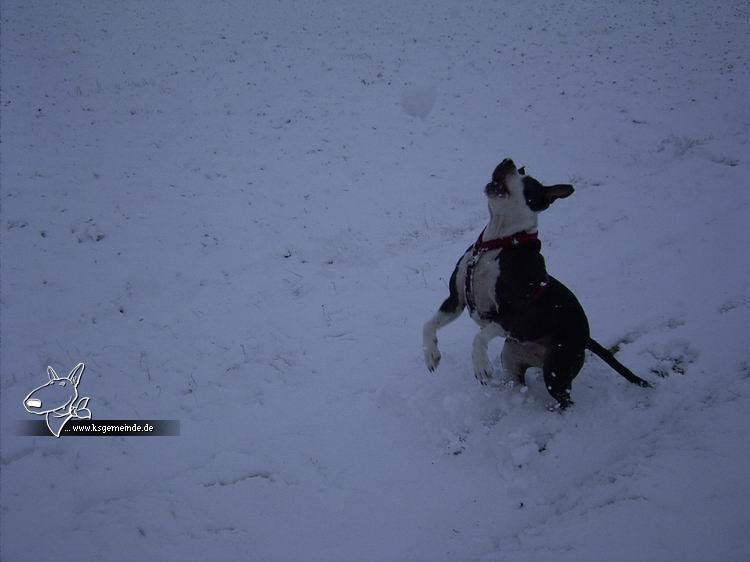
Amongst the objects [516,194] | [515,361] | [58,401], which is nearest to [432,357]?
[515,361]

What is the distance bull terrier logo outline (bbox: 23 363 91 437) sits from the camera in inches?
155

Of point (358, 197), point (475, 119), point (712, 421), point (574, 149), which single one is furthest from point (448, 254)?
point (475, 119)

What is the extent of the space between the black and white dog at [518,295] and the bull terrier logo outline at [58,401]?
3.60 metres

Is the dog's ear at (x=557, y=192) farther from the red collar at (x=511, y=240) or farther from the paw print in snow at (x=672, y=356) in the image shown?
the paw print in snow at (x=672, y=356)

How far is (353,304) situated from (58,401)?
345cm

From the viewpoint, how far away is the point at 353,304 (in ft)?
18.1

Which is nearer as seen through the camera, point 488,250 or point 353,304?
point 488,250

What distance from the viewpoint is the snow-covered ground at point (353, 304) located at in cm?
286

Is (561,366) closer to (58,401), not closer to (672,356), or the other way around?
(672,356)

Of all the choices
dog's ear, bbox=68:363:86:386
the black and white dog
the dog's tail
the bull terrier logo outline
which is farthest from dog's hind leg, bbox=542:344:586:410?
dog's ear, bbox=68:363:86:386

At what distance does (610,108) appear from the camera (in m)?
11.9

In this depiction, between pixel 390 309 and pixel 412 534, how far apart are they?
9.65 feet

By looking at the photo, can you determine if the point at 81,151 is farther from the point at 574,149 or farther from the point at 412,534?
the point at 574,149

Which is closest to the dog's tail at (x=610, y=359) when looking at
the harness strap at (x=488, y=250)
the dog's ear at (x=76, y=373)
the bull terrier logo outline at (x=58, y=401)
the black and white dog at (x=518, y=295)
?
the black and white dog at (x=518, y=295)
